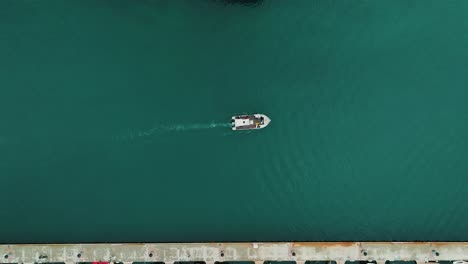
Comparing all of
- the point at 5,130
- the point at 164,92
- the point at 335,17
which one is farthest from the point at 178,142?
the point at 335,17

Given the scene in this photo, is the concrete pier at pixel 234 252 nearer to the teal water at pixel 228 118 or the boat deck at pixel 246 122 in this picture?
the teal water at pixel 228 118

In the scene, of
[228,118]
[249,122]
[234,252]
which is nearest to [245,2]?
[228,118]

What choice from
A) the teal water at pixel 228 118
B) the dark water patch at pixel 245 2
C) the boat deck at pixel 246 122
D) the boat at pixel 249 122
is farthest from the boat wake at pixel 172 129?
the dark water patch at pixel 245 2

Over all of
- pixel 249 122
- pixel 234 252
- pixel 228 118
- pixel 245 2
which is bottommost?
pixel 234 252

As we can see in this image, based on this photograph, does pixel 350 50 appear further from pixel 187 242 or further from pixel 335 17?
pixel 187 242

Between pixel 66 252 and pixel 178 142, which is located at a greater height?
pixel 178 142

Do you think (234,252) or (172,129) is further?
(172,129)

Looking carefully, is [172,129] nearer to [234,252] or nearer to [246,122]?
[246,122]
